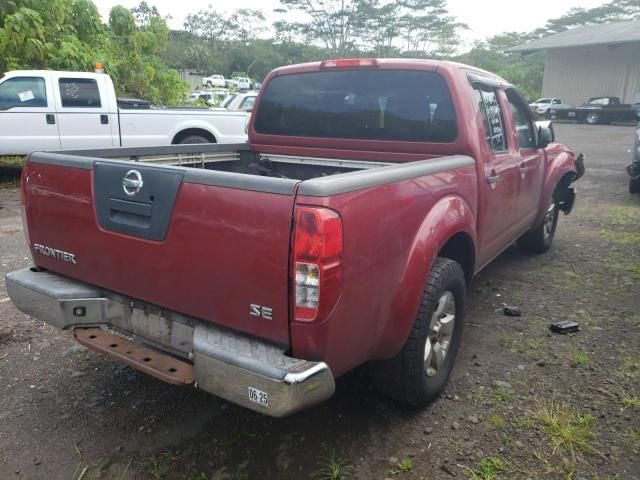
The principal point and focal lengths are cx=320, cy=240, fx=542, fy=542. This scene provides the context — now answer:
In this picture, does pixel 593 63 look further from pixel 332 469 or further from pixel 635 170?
pixel 332 469

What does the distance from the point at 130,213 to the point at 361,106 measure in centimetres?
189

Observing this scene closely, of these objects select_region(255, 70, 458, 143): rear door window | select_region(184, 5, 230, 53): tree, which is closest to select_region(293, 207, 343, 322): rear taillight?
select_region(255, 70, 458, 143): rear door window

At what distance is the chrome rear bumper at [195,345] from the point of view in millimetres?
2023

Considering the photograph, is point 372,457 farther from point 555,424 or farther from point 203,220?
point 203,220

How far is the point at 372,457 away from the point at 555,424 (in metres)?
1.00

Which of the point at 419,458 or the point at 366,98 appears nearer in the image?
the point at 419,458

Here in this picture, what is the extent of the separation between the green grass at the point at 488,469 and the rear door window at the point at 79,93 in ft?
30.6

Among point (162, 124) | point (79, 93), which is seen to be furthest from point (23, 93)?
point (162, 124)

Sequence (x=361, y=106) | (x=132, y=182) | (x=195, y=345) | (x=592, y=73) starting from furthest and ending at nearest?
(x=592, y=73) → (x=361, y=106) → (x=132, y=182) → (x=195, y=345)

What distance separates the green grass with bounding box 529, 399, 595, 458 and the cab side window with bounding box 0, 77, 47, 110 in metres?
9.40

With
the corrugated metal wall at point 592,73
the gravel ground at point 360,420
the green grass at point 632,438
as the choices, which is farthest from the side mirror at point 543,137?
the corrugated metal wall at point 592,73

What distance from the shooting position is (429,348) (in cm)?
293

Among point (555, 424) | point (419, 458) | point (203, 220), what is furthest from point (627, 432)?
point (203, 220)

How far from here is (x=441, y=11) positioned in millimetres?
56875
